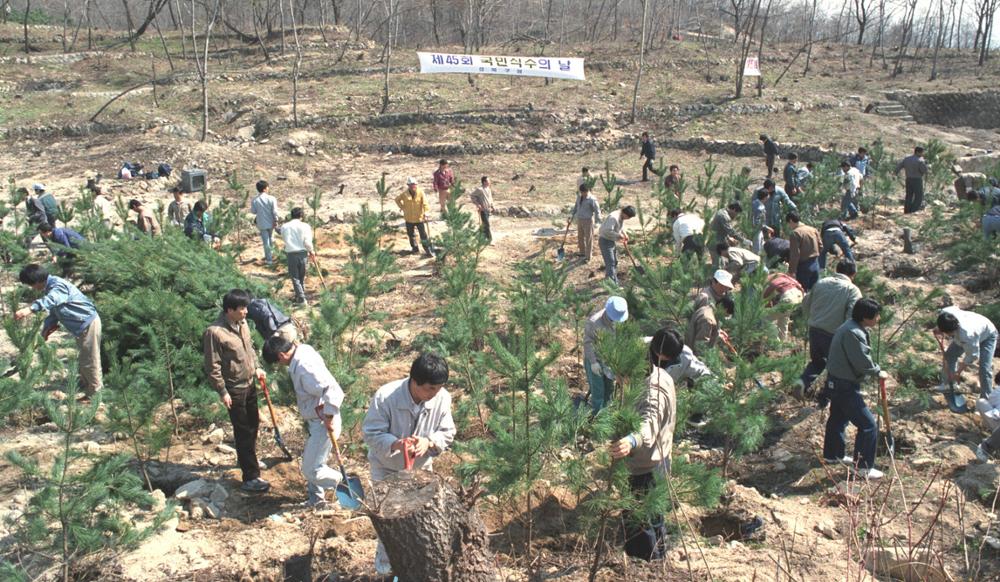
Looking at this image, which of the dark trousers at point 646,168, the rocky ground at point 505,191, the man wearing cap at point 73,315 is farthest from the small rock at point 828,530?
the dark trousers at point 646,168

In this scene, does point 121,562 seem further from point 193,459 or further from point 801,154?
point 801,154

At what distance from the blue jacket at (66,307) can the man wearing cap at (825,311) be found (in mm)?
5858

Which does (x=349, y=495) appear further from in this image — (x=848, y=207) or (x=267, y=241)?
(x=848, y=207)

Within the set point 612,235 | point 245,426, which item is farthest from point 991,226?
point 245,426

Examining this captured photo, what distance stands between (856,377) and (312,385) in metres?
3.56

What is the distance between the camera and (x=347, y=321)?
5.79m

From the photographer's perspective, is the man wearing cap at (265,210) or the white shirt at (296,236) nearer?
the white shirt at (296,236)

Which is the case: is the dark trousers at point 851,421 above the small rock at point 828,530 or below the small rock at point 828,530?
above

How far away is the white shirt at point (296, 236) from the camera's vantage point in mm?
8172

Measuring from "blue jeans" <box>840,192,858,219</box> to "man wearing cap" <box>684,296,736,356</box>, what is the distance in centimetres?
823

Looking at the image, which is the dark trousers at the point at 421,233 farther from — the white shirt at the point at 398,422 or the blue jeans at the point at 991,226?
the white shirt at the point at 398,422

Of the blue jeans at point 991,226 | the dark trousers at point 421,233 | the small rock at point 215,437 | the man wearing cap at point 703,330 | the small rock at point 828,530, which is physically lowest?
the small rock at point 215,437

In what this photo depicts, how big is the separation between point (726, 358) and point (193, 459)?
4.30 m

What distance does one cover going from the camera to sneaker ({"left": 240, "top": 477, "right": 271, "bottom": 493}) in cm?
468
